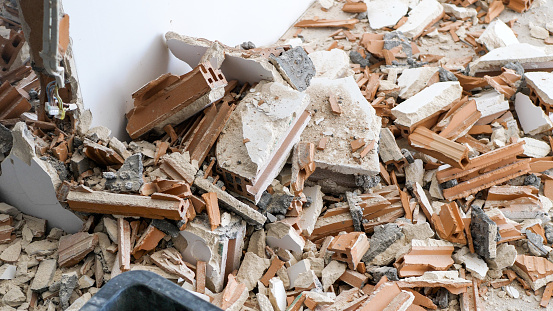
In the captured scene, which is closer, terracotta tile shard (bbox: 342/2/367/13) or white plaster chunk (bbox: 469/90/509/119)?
white plaster chunk (bbox: 469/90/509/119)

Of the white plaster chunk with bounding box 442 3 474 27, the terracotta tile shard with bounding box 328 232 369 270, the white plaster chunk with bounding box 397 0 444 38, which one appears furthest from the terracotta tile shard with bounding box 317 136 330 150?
the white plaster chunk with bounding box 442 3 474 27

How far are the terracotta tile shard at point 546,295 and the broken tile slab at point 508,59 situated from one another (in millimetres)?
2388

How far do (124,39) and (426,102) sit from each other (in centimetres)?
254

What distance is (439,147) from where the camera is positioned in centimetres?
410

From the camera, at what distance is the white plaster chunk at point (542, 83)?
4.55m

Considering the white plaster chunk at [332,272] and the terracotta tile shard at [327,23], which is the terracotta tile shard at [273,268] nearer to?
the white plaster chunk at [332,272]

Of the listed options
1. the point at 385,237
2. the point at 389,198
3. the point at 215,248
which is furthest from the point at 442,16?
the point at 215,248

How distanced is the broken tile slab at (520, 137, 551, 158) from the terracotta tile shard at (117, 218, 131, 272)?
3.28 metres

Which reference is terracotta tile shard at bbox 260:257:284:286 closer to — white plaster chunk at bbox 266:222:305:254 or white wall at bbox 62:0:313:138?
white plaster chunk at bbox 266:222:305:254

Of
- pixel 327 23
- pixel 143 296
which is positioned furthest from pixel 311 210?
pixel 327 23

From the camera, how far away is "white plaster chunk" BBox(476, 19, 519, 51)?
5.54m

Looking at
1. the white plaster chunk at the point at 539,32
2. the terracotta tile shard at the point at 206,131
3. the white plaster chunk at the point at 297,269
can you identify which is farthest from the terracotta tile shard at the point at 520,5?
the white plaster chunk at the point at 297,269

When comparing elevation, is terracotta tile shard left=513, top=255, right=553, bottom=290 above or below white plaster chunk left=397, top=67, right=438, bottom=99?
below

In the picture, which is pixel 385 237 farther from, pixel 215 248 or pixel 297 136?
pixel 215 248
